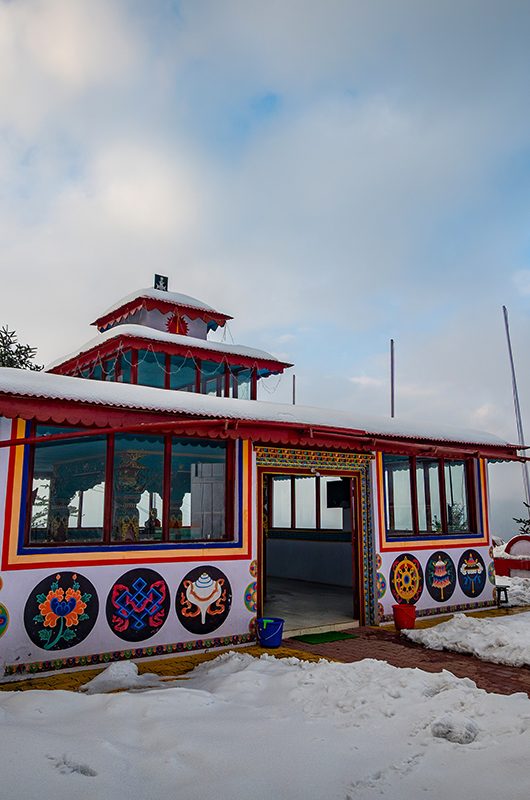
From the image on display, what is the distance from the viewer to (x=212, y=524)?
29.1 ft

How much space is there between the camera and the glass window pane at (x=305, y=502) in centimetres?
1616

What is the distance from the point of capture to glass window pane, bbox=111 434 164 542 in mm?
8047

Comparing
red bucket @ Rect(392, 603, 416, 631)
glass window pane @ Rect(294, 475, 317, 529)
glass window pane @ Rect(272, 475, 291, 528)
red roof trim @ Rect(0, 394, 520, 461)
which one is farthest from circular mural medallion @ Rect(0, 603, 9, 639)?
glass window pane @ Rect(272, 475, 291, 528)

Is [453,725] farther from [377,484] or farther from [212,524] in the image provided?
[377,484]

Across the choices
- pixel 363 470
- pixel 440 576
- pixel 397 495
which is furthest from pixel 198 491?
pixel 440 576

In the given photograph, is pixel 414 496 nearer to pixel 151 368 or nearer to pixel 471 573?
pixel 471 573

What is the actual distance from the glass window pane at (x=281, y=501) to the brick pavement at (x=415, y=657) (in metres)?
7.49

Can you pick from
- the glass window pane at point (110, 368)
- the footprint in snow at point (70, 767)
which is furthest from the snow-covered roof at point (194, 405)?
the glass window pane at point (110, 368)

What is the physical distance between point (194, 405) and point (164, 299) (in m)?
8.22

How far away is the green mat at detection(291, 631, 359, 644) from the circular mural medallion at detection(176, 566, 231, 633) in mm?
1409

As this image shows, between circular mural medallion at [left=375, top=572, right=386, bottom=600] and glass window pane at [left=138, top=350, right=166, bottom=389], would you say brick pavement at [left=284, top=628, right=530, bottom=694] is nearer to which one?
circular mural medallion at [left=375, top=572, right=386, bottom=600]

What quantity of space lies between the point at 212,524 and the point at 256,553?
2.71 feet

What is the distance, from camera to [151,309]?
15.7m

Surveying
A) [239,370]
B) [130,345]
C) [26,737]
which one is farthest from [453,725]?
Answer: [239,370]
